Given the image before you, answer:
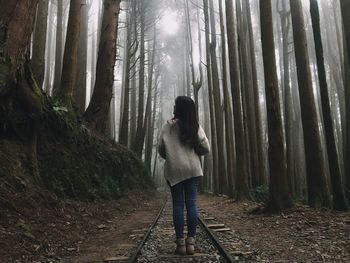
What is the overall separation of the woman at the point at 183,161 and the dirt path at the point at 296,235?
0.78 metres

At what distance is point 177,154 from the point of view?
424 cm

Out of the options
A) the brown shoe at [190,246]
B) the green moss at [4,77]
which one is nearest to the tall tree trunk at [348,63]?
the brown shoe at [190,246]

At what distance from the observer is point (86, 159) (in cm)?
921

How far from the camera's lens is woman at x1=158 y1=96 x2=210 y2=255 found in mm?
4164

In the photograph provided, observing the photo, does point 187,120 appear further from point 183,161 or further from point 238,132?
point 238,132

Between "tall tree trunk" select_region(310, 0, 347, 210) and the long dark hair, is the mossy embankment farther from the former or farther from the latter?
"tall tree trunk" select_region(310, 0, 347, 210)

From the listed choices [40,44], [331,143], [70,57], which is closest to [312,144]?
[331,143]

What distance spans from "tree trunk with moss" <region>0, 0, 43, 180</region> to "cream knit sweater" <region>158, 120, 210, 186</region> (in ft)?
8.39

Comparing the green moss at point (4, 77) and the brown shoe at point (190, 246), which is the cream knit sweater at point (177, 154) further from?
the green moss at point (4, 77)

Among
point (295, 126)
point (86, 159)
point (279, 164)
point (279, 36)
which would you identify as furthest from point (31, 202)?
point (279, 36)

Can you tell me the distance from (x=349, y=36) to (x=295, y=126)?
15.3 m

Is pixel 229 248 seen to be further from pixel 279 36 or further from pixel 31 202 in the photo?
pixel 279 36

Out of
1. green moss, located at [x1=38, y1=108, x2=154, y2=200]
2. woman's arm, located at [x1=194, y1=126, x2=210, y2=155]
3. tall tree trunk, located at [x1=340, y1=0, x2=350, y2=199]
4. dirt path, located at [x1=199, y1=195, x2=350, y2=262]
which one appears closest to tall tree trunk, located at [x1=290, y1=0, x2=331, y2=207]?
dirt path, located at [x1=199, y1=195, x2=350, y2=262]

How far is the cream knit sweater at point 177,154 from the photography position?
13.6 feet
